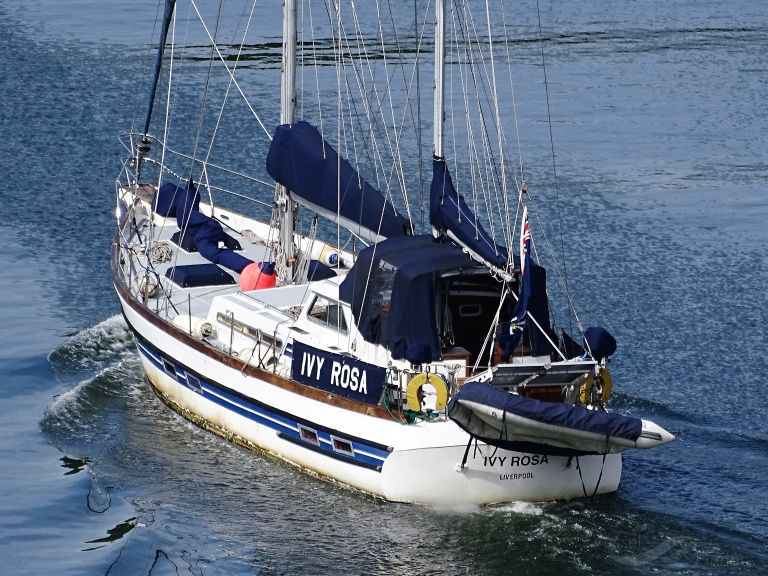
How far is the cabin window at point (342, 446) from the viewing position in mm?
23953

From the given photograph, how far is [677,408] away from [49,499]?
37.4 ft

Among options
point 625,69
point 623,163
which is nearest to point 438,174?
point 623,163

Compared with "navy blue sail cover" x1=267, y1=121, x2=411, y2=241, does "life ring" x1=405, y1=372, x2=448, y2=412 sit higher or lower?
lower

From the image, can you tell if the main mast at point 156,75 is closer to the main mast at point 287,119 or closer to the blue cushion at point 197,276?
the main mast at point 287,119

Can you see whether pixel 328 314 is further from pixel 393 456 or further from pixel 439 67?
pixel 439 67

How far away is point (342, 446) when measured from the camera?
24.1 m

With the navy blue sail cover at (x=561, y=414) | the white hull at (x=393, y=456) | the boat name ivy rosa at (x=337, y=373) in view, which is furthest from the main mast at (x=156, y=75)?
the navy blue sail cover at (x=561, y=414)

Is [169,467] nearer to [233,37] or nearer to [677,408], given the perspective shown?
[677,408]

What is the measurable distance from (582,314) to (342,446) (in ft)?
32.7

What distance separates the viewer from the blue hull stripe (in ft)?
77.7

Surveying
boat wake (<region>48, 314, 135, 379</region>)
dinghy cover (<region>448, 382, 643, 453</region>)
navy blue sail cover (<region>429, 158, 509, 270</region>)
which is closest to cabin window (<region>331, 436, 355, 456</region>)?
dinghy cover (<region>448, 382, 643, 453</region>)

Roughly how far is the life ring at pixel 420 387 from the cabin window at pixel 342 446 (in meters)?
1.60

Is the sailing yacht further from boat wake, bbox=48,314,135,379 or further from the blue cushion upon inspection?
boat wake, bbox=48,314,135,379

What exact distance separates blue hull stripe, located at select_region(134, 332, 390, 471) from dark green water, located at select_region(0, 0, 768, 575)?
2.27ft
